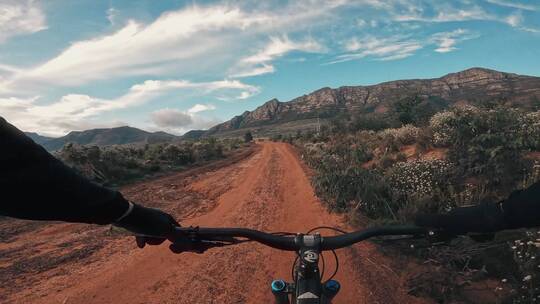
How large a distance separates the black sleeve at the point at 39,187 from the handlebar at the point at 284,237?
30.1 inches

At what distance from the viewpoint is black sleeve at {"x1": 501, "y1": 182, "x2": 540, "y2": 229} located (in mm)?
1656

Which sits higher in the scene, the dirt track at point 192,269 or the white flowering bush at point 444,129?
the white flowering bush at point 444,129

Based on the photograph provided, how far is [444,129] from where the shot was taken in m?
10.7

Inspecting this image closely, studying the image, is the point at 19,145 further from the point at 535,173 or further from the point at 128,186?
the point at 128,186

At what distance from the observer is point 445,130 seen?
10.6m

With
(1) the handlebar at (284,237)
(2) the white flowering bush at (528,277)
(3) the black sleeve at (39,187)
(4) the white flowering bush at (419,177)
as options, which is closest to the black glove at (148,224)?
(1) the handlebar at (284,237)

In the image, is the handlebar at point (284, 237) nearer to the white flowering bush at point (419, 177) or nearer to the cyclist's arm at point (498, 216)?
the cyclist's arm at point (498, 216)

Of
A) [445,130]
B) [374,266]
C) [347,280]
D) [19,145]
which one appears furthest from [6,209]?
[445,130]

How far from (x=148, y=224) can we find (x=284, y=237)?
795 millimetres

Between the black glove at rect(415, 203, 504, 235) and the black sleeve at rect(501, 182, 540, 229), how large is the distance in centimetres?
3

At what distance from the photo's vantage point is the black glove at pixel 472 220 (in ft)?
5.85

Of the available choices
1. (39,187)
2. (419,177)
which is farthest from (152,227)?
(419,177)

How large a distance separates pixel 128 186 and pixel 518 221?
50.5ft

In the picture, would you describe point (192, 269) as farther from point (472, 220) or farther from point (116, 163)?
point (116, 163)
